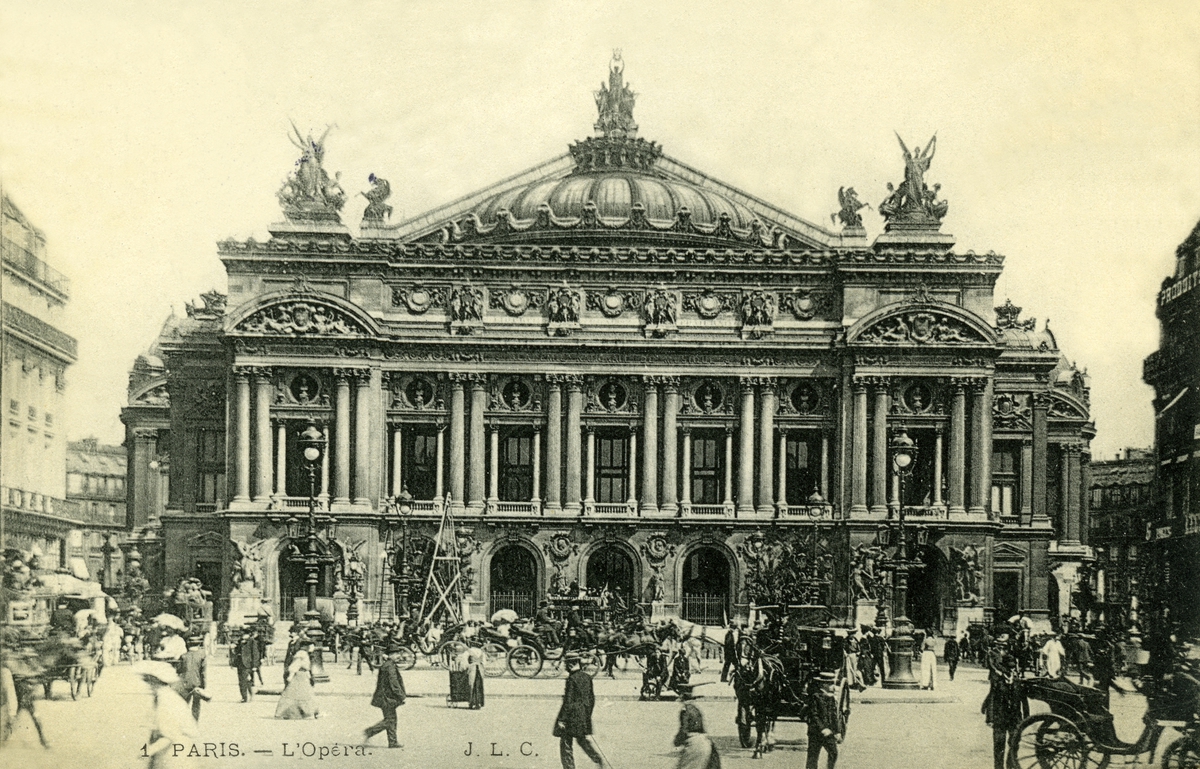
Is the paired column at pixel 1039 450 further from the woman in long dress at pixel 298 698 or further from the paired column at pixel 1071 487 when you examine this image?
the woman in long dress at pixel 298 698

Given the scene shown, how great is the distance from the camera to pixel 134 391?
162 ft

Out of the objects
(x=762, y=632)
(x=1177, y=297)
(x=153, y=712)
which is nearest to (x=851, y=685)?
(x=762, y=632)

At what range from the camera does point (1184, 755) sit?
88.8 feet

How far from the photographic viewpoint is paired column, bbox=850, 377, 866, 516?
4884 cm

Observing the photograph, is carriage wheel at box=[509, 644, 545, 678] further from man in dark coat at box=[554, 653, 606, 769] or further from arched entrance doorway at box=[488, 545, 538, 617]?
arched entrance doorway at box=[488, 545, 538, 617]

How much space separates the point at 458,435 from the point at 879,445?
1410 cm

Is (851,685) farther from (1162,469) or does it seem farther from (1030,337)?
(1030,337)

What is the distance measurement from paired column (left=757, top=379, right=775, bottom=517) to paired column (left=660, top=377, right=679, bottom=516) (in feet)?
9.33

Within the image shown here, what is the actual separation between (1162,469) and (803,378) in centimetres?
1676

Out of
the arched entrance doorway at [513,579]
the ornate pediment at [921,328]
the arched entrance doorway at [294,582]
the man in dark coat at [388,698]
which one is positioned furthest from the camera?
the arched entrance doorway at [513,579]

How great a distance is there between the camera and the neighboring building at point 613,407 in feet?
160

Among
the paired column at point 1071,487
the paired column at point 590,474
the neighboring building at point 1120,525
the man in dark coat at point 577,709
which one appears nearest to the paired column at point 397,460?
the paired column at point 590,474

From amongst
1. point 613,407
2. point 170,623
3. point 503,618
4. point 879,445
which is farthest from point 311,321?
point 879,445

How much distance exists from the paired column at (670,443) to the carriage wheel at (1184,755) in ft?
78.7
